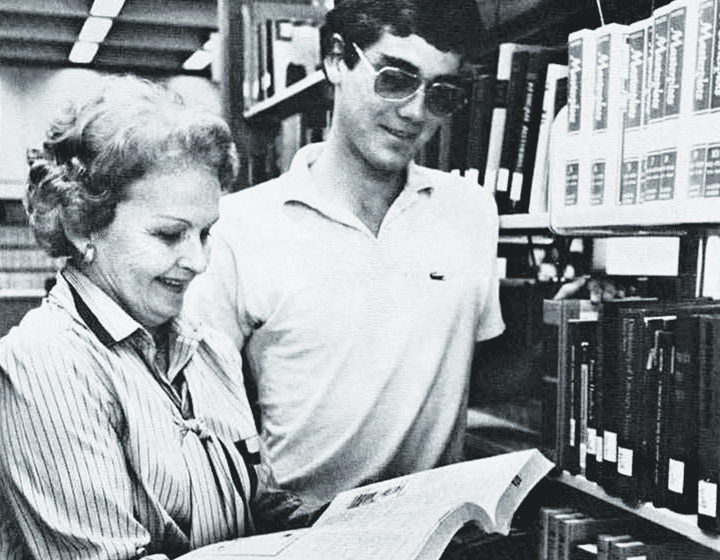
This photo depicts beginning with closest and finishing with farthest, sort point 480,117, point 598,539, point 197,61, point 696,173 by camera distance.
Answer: point 696,173 → point 598,539 → point 480,117 → point 197,61

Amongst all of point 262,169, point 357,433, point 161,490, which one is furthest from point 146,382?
point 262,169

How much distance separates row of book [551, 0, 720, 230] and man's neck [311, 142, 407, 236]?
35 cm

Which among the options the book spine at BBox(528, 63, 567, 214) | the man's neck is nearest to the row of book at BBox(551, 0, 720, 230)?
the book spine at BBox(528, 63, 567, 214)

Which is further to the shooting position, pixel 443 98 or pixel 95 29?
pixel 95 29

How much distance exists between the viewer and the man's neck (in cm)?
166

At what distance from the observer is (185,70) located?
2.19 metres

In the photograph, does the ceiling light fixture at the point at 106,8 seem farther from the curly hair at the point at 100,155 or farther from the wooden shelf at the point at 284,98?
the curly hair at the point at 100,155

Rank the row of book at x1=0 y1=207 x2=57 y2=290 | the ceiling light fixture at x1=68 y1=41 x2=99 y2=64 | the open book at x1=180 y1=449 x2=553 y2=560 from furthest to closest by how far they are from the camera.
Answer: the row of book at x1=0 y1=207 x2=57 y2=290
the ceiling light fixture at x1=68 y1=41 x2=99 y2=64
the open book at x1=180 y1=449 x2=553 y2=560

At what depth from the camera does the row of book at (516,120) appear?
1594 millimetres

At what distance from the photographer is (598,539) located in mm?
1381

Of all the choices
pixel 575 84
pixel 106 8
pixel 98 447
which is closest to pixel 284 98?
pixel 106 8

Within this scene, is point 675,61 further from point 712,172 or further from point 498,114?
point 498,114

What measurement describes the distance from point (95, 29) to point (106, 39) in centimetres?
4

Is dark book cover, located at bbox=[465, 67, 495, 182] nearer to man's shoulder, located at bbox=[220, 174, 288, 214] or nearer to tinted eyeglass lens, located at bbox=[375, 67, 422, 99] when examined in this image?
tinted eyeglass lens, located at bbox=[375, 67, 422, 99]
